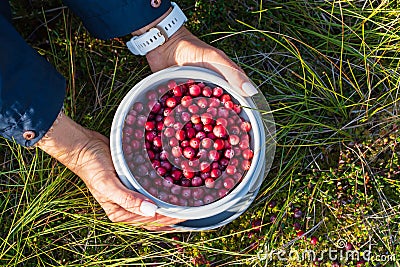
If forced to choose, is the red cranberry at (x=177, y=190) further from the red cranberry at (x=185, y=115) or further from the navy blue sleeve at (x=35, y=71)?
the navy blue sleeve at (x=35, y=71)

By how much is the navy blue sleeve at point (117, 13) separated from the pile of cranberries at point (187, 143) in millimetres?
244

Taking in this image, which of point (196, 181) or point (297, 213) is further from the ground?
point (196, 181)

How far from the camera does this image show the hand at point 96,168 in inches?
72.4

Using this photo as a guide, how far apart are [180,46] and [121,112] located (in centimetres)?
33

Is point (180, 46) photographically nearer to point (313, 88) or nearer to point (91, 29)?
point (91, 29)

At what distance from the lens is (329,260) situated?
202 cm

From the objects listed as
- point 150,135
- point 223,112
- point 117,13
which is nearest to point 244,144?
point 223,112

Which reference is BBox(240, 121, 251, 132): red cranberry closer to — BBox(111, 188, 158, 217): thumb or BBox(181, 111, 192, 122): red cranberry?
BBox(181, 111, 192, 122): red cranberry

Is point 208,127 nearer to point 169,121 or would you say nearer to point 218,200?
point 169,121

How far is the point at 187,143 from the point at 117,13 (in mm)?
520

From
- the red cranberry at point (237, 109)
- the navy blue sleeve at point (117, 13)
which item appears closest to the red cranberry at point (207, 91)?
the red cranberry at point (237, 109)

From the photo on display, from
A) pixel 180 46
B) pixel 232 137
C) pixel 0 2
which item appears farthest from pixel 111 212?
pixel 0 2

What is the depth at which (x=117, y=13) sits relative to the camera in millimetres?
1829

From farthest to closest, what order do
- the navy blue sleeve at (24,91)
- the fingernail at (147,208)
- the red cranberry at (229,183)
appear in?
the red cranberry at (229,183)
the fingernail at (147,208)
the navy blue sleeve at (24,91)
